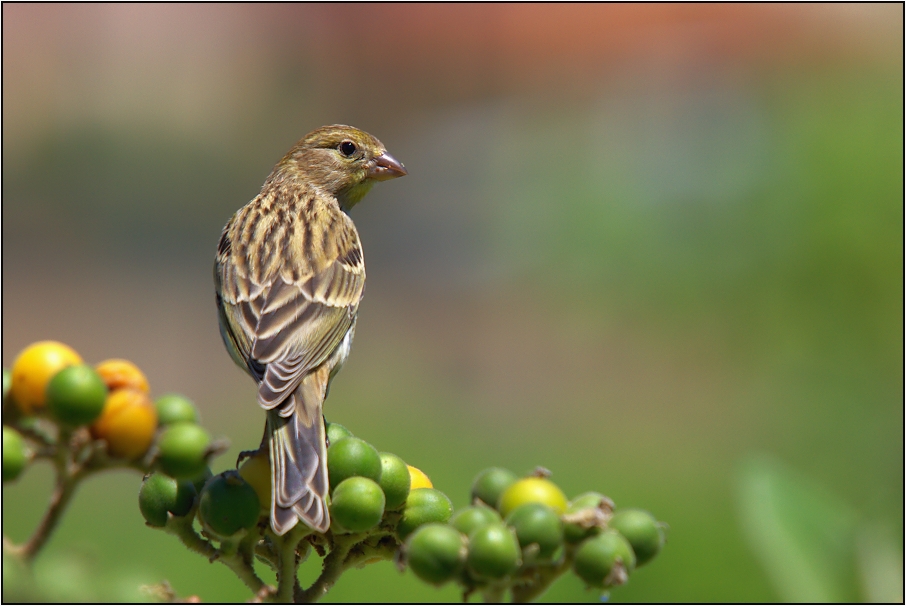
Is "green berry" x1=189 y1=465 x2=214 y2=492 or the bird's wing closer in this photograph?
"green berry" x1=189 y1=465 x2=214 y2=492

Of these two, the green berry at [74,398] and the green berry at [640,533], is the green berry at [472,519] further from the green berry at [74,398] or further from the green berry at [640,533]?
the green berry at [74,398]

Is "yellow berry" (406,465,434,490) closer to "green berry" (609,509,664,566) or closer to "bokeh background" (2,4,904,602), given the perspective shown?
"green berry" (609,509,664,566)

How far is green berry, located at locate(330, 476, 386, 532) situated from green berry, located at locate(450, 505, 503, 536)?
0.16 metres

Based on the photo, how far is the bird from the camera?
2.32 metres

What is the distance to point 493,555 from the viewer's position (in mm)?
1390

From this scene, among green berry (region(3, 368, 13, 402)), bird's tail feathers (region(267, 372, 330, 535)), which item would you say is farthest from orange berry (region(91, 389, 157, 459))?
bird's tail feathers (region(267, 372, 330, 535))

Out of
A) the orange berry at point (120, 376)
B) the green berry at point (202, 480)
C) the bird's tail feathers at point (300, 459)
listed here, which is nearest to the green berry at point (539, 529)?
the bird's tail feathers at point (300, 459)

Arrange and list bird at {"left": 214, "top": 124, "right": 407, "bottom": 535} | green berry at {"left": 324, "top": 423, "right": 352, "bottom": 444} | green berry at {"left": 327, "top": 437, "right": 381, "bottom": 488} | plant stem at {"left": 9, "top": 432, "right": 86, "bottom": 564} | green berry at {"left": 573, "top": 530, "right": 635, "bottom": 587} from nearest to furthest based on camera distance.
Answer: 1. plant stem at {"left": 9, "top": 432, "right": 86, "bottom": 564}
2. green berry at {"left": 573, "top": 530, "right": 635, "bottom": 587}
3. green berry at {"left": 327, "top": 437, "right": 381, "bottom": 488}
4. green berry at {"left": 324, "top": 423, "right": 352, "bottom": 444}
5. bird at {"left": 214, "top": 124, "right": 407, "bottom": 535}

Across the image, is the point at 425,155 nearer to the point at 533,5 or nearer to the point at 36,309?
the point at 533,5

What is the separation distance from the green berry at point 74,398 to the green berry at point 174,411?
0.38ft

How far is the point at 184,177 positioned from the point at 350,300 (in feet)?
55.3

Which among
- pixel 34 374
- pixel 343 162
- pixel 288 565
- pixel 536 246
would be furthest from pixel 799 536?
pixel 536 246

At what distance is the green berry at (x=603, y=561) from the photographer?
1.48 m

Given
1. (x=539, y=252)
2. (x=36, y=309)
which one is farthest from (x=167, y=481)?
(x=36, y=309)
